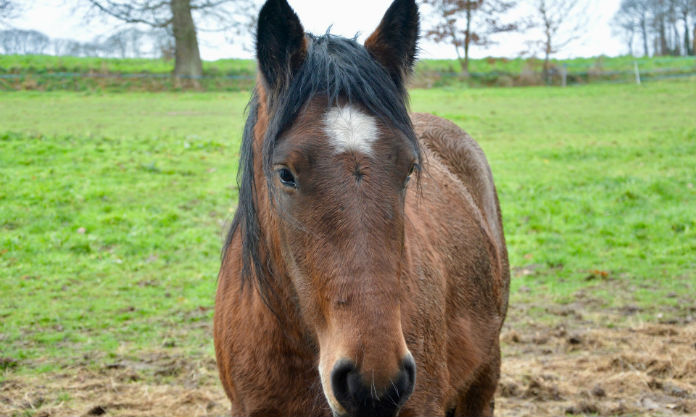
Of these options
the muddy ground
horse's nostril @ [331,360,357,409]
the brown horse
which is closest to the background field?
the muddy ground

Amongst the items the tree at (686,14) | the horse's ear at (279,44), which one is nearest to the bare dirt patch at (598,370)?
the horse's ear at (279,44)

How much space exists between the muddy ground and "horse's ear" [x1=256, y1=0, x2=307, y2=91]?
3.11m

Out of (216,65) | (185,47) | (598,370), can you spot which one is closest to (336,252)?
(598,370)

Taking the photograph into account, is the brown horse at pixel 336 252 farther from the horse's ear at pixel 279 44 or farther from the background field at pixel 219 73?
the background field at pixel 219 73

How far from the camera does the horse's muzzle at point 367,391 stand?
2062 millimetres

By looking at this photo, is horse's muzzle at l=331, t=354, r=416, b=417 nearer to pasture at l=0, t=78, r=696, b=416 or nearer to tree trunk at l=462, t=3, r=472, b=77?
pasture at l=0, t=78, r=696, b=416

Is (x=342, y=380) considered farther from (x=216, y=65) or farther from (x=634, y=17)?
(x=634, y=17)

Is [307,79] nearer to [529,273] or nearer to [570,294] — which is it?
[570,294]

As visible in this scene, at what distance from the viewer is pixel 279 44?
8.54 ft

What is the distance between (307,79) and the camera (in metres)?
2.51

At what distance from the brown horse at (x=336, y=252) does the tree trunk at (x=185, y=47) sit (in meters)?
22.0

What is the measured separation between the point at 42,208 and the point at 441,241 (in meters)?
8.42

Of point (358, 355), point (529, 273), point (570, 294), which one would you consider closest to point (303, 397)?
point (358, 355)

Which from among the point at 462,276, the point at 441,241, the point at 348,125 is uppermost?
the point at 348,125
